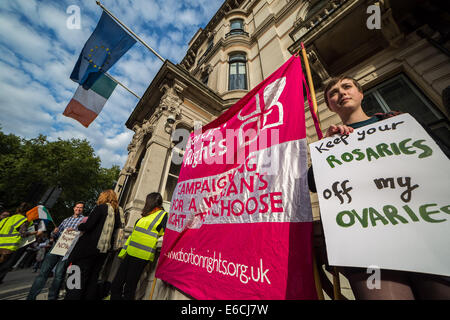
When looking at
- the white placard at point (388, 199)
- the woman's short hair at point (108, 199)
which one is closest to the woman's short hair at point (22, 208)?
the woman's short hair at point (108, 199)

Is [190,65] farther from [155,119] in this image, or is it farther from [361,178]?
[361,178]

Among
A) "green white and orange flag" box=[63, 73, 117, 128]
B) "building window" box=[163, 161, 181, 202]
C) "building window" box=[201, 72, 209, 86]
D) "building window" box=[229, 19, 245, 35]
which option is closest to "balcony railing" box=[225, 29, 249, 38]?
"building window" box=[229, 19, 245, 35]

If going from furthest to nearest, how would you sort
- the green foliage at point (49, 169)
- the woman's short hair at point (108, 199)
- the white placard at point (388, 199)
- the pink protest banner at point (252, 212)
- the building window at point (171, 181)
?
the green foliage at point (49, 169), the building window at point (171, 181), the woman's short hair at point (108, 199), the pink protest banner at point (252, 212), the white placard at point (388, 199)

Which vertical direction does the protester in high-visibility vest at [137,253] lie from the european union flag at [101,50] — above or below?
below

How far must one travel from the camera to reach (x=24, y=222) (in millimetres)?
4129

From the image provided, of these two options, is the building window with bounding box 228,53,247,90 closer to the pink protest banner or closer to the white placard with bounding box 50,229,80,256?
the pink protest banner

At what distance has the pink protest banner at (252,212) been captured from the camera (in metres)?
1.21

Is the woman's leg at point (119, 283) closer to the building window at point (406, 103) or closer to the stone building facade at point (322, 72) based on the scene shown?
the stone building facade at point (322, 72)

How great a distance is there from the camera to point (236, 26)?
1136cm

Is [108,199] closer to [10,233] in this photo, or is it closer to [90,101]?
[10,233]

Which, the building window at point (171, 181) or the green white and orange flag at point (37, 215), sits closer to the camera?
the green white and orange flag at point (37, 215)

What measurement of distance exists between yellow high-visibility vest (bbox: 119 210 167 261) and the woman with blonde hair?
33cm

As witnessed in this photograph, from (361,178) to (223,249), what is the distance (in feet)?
4.20

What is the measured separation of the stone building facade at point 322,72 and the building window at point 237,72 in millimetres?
59
